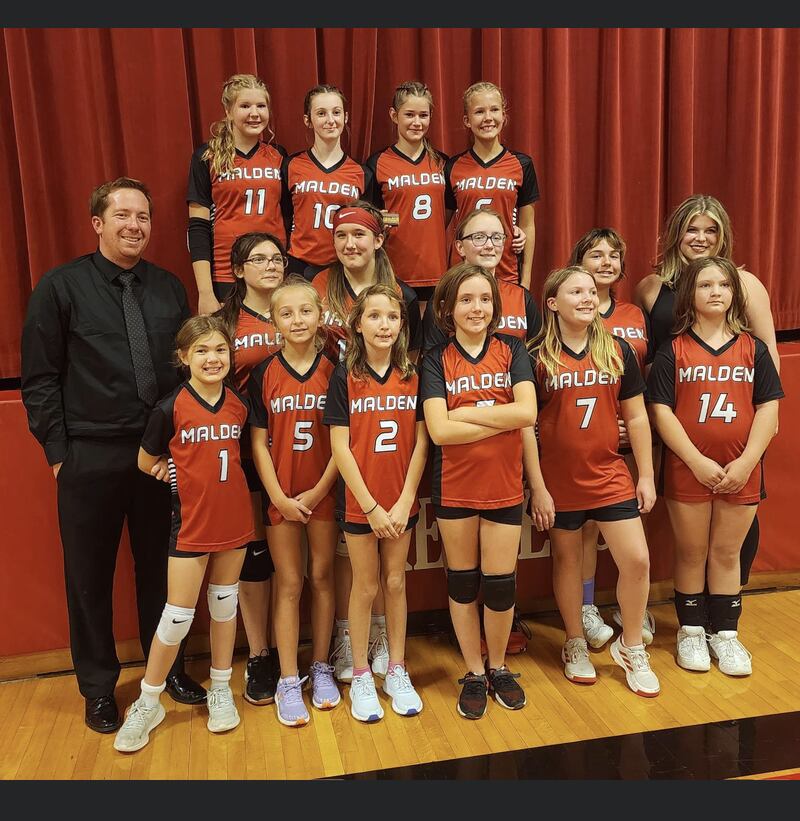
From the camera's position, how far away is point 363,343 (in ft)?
8.53

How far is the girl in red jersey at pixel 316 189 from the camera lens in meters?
3.03

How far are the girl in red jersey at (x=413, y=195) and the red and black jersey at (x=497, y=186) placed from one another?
0.08 meters


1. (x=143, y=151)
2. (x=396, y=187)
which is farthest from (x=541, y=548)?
(x=143, y=151)

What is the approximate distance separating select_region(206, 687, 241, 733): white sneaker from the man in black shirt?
1.06ft

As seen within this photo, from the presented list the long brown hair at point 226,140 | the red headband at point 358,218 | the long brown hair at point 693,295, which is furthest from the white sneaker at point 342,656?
the long brown hair at point 226,140

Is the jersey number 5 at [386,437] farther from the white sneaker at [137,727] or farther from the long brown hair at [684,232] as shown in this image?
the long brown hair at [684,232]

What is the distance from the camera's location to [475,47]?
3.54 metres

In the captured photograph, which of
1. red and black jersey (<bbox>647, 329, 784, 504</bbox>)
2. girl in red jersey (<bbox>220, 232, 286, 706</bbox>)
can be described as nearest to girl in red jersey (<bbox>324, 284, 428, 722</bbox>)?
girl in red jersey (<bbox>220, 232, 286, 706</bbox>)

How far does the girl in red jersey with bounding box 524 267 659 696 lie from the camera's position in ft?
8.95

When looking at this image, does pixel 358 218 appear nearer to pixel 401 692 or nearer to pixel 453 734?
pixel 401 692

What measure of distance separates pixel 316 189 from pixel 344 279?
1.39 feet

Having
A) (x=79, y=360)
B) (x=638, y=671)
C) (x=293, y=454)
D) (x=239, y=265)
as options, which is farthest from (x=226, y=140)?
(x=638, y=671)

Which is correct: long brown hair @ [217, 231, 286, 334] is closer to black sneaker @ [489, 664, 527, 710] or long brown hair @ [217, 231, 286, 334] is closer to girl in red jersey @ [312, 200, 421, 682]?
girl in red jersey @ [312, 200, 421, 682]

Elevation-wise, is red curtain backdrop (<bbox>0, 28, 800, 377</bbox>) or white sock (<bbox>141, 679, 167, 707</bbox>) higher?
red curtain backdrop (<bbox>0, 28, 800, 377</bbox>)
